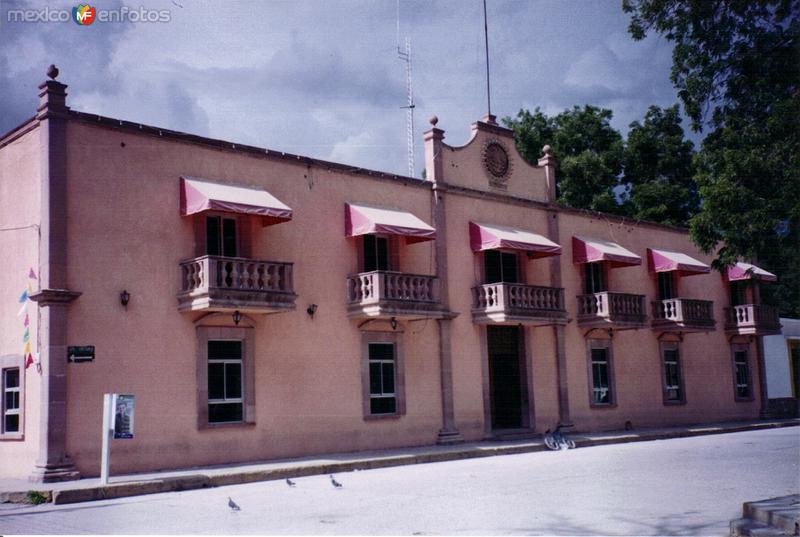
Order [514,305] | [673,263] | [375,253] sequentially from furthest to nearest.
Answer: [673,263]
[514,305]
[375,253]

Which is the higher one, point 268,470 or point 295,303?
point 295,303

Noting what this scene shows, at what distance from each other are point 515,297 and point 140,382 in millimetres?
10703

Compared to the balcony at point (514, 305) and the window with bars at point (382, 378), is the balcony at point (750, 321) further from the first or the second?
the window with bars at point (382, 378)

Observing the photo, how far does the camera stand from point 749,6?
1374 centimetres

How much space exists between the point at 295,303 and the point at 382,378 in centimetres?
341

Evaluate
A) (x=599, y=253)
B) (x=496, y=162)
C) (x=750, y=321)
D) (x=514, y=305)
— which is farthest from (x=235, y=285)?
(x=750, y=321)

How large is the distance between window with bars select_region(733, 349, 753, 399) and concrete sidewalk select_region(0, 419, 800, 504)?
9024 millimetres

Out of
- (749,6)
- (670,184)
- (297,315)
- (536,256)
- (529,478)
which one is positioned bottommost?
(529,478)

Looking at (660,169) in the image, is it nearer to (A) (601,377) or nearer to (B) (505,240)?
(A) (601,377)

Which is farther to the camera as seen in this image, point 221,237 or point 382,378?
point 382,378

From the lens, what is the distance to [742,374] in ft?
111

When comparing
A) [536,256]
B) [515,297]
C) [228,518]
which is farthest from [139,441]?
[536,256]

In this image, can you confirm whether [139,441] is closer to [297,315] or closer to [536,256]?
[297,315]

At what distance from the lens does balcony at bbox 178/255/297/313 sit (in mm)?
17453
